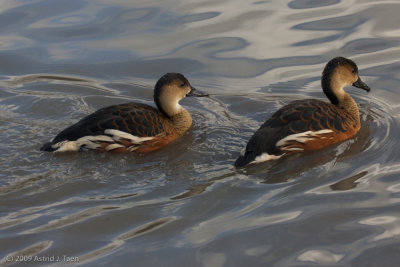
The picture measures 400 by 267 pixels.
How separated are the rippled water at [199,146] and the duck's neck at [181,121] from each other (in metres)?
0.11

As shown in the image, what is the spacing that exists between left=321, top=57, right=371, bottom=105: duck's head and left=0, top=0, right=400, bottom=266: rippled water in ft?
1.78

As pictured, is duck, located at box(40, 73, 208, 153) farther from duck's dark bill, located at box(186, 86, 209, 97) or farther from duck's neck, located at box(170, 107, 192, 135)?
duck's dark bill, located at box(186, 86, 209, 97)

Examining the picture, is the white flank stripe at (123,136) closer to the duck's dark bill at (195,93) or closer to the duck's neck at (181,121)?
the duck's neck at (181,121)

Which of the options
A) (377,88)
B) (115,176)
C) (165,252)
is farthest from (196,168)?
(377,88)

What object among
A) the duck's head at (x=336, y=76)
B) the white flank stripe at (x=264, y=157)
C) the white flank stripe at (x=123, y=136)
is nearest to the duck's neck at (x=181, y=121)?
the white flank stripe at (x=123, y=136)

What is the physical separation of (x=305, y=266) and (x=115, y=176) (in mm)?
2665

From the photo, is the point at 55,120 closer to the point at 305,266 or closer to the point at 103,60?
the point at 103,60

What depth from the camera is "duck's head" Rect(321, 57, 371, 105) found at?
8.52 metres

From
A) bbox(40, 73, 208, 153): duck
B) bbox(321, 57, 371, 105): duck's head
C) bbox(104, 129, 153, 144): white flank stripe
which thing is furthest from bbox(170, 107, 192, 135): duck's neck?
bbox(321, 57, 371, 105): duck's head

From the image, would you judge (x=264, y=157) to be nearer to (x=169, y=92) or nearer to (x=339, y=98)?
(x=339, y=98)

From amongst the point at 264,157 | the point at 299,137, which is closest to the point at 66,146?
the point at 264,157

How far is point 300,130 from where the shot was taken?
764 centimetres

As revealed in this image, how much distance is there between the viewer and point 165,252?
18.5 ft

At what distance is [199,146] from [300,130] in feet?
4.12
